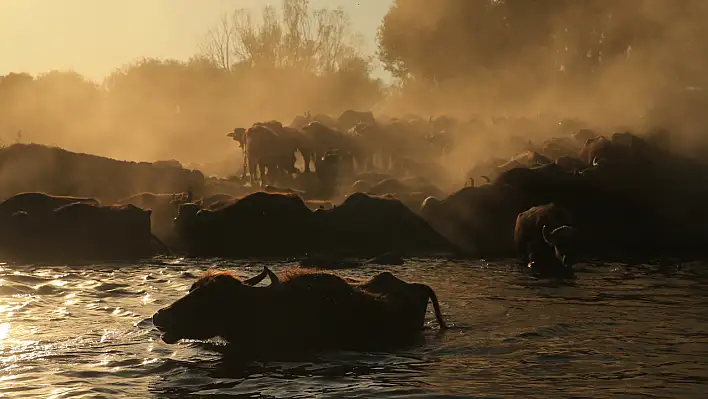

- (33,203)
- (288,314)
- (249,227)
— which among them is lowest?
(288,314)

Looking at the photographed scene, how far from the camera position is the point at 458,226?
23.9 metres

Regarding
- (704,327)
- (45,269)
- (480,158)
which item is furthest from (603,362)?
(480,158)

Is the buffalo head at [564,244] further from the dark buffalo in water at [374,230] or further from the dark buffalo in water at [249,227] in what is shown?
the dark buffalo in water at [249,227]

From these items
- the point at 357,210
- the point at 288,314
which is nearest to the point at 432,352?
the point at 288,314

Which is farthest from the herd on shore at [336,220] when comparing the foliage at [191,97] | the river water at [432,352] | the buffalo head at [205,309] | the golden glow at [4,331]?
the foliage at [191,97]

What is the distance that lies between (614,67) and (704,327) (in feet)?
165

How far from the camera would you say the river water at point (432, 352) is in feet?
27.1

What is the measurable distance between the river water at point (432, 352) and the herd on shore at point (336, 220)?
676mm

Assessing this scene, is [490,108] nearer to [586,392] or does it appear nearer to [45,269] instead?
[45,269]

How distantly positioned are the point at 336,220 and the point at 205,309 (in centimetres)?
1297

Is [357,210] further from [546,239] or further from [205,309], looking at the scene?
[205,309]

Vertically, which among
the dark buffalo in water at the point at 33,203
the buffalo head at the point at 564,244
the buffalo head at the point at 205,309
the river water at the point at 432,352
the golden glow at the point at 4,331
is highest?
the dark buffalo in water at the point at 33,203

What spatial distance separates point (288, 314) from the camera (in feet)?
32.1

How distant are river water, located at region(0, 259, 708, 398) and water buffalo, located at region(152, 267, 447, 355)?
1.17 ft
